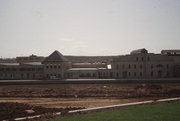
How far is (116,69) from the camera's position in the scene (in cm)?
6016

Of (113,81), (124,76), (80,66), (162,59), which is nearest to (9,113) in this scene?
(113,81)

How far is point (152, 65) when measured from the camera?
59.4m

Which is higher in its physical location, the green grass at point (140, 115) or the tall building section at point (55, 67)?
the tall building section at point (55, 67)

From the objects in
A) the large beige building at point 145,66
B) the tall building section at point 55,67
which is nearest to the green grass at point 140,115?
the large beige building at point 145,66

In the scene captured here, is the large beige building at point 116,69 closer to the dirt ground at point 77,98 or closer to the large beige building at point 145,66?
the large beige building at point 145,66

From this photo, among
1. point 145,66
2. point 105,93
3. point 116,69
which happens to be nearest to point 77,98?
point 105,93

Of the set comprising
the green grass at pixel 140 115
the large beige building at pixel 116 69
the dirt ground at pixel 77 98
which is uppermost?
the large beige building at pixel 116 69

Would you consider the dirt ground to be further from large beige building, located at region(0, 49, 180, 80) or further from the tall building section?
the tall building section

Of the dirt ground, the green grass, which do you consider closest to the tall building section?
the dirt ground

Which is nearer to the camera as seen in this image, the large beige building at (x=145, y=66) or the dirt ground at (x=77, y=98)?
the dirt ground at (x=77, y=98)

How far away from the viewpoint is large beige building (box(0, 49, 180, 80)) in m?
59.4

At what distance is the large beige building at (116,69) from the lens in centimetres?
5938

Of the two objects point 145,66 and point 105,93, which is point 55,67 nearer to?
point 145,66

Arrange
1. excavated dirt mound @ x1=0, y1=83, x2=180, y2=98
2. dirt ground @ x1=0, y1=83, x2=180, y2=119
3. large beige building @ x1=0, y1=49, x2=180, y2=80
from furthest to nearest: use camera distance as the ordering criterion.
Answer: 1. large beige building @ x1=0, y1=49, x2=180, y2=80
2. excavated dirt mound @ x1=0, y1=83, x2=180, y2=98
3. dirt ground @ x1=0, y1=83, x2=180, y2=119
